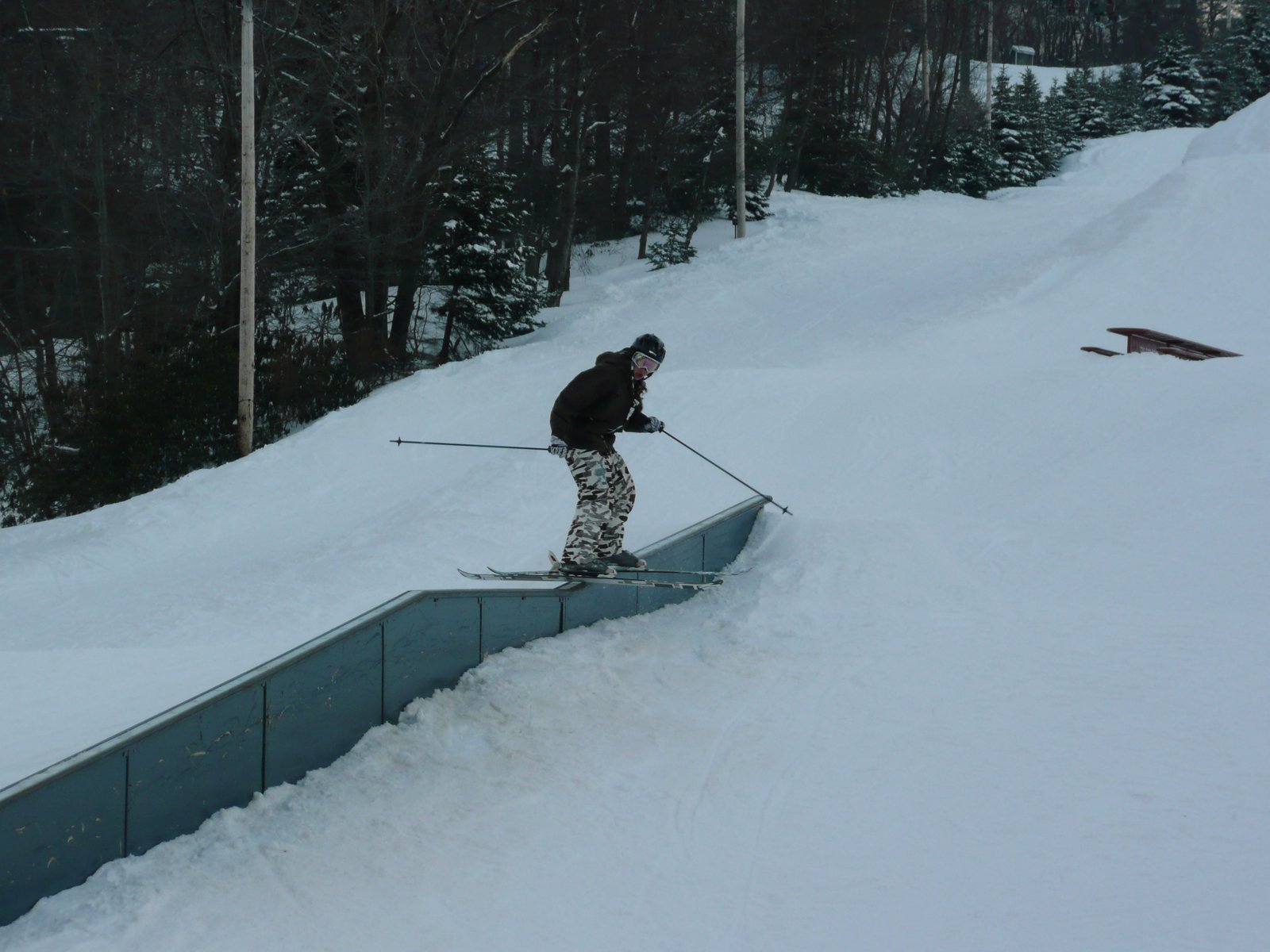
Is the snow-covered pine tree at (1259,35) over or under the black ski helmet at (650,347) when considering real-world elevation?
A: over

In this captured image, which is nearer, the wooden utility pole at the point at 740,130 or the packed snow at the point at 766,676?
the packed snow at the point at 766,676

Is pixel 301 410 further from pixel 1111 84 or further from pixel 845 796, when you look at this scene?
pixel 1111 84

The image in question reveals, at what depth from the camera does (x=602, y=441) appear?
778 centimetres

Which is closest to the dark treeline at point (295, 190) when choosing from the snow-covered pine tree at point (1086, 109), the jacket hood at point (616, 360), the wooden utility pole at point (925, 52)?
the jacket hood at point (616, 360)

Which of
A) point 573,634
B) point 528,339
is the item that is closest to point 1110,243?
point 528,339

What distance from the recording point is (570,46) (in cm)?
3055

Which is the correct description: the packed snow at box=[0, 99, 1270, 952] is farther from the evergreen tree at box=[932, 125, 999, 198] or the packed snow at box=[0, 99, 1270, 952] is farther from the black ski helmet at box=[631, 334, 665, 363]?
the evergreen tree at box=[932, 125, 999, 198]

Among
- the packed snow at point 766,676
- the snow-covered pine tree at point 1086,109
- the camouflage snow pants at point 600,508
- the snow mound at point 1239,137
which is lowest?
the packed snow at point 766,676

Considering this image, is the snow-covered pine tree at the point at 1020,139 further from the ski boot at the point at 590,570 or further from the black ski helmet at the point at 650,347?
the ski boot at the point at 590,570

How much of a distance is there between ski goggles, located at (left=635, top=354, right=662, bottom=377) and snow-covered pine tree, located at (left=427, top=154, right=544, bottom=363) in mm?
15523

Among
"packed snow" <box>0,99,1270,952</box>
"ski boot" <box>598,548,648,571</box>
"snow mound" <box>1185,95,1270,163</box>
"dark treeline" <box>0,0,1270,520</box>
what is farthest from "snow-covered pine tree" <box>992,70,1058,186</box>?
"ski boot" <box>598,548,648,571</box>

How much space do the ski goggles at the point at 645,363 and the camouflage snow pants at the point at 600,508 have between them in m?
0.70

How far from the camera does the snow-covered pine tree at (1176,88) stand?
58.2m

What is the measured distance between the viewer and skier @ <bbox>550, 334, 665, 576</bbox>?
7566mm
